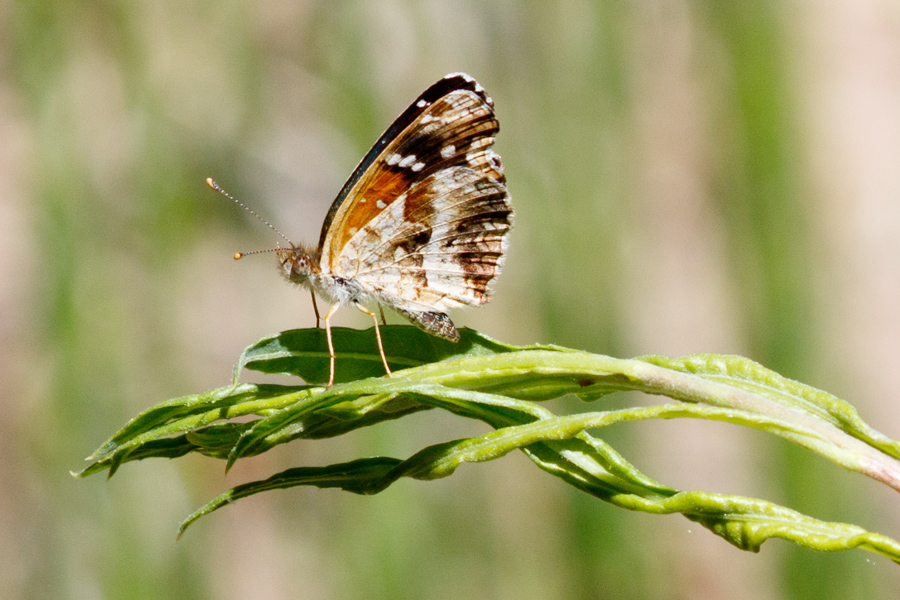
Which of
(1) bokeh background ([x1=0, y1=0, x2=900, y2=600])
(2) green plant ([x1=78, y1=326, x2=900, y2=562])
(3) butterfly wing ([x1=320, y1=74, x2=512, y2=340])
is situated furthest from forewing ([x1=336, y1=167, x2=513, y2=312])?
(1) bokeh background ([x1=0, y1=0, x2=900, y2=600])

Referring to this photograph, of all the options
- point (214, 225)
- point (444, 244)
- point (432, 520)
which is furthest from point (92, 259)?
point (444, 244)

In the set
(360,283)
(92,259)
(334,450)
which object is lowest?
(334,450)

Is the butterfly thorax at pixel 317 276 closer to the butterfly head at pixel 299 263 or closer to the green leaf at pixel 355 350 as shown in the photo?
the butterfly head at pixel 299 263

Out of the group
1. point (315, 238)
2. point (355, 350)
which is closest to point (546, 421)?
point (355, 350)

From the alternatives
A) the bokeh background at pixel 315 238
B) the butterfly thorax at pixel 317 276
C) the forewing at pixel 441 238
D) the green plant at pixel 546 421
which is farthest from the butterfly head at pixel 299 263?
the bokeh background at pixel 315 238

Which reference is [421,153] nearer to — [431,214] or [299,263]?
[431,214]

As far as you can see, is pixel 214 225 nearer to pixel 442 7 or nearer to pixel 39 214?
pixel 39 214

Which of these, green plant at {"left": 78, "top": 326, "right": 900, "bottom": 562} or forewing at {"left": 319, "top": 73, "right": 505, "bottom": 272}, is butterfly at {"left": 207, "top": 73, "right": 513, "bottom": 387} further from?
green plant at {"left": 78, "top": 326, "right": 900, "bottom": 562}

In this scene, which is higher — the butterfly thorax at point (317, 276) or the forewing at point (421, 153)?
the forewing at point (421, 153)
